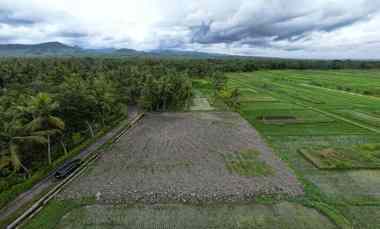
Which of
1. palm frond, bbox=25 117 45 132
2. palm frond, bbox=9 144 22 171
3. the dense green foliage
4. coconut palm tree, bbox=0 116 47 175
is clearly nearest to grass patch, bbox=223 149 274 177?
the dense green foliage

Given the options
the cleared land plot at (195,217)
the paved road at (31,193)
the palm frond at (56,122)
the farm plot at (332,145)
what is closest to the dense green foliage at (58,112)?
the palm frond at (56,122)

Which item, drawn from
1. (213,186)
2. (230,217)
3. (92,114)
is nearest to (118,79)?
(92,114)

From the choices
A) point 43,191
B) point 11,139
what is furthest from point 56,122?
point 43,191

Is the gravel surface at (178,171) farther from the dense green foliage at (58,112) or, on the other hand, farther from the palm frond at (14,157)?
the dense green foliage at (58,112)

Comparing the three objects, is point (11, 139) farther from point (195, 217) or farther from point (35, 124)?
point (195, 217)

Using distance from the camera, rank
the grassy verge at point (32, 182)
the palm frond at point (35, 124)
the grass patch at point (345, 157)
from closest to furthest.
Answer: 1. the grassy verge at point (32, 182)
2. the palm frond at point (35, 124)
3. the grass patch at point (345, 157)

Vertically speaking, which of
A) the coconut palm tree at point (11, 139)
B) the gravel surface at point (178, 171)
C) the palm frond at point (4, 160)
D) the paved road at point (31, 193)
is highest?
the coconut palm tree at point (11, 139)
